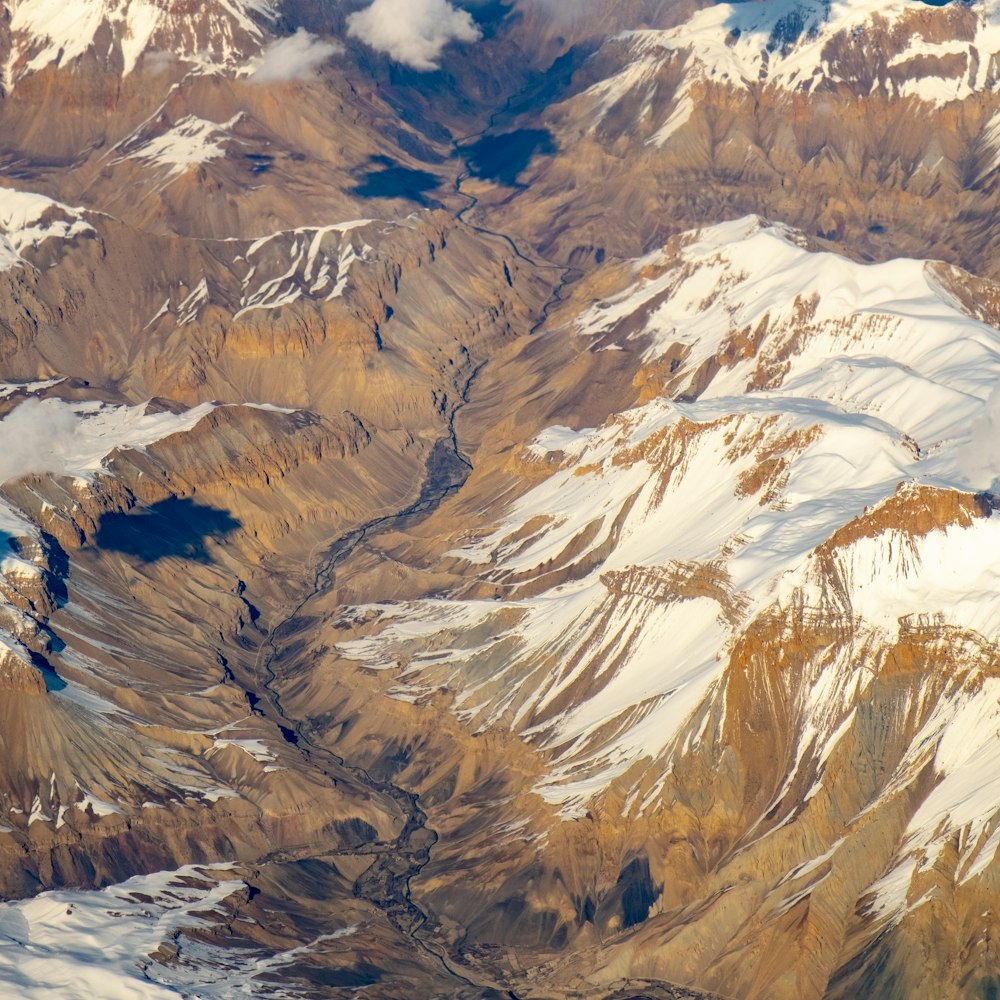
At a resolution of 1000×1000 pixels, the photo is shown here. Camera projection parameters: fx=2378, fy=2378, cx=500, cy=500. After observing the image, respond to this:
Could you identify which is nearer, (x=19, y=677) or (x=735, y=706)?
(x=735, y=706)

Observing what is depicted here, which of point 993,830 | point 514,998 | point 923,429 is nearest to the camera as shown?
point 993,830

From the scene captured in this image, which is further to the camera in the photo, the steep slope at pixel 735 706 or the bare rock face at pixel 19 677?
the bare rock face at pixel 19 677

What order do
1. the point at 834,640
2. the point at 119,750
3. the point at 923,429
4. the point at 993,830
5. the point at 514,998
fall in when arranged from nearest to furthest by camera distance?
the point at 993,830 → the point at 514,998 → the point at 834,640 → the point at 119,750 → the point at 923,429

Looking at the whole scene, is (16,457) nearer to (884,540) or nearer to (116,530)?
(116,530)

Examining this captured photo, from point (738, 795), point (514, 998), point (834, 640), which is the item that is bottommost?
point (514, 998)

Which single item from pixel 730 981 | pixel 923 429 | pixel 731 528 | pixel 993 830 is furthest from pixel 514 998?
pixel 923 429

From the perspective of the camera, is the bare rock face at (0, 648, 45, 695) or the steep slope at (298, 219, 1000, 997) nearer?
the steep slope at (298, 219, 1000, 997)

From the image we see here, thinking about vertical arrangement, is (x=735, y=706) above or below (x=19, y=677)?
above

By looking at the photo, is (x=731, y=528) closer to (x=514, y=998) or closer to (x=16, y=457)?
(x=514, y=998)

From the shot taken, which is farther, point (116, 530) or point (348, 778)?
point (116, 530)

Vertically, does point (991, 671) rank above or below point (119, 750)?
above
